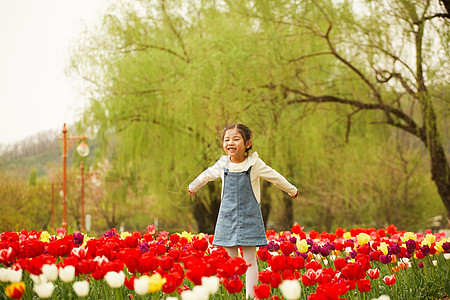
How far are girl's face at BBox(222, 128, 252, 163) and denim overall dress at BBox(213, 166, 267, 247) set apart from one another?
0.11 metres

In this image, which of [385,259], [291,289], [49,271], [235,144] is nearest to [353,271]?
[291,289]

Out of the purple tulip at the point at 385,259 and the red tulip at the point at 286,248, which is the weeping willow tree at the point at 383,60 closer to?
the purple tulip at the point at 385,259

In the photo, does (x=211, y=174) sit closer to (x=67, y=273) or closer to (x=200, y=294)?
(x=67, y=273)

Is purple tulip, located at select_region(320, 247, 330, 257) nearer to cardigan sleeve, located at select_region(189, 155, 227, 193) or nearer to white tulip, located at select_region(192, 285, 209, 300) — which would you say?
cardigan sleeve, located at select_region(189, 155, 227, 193)

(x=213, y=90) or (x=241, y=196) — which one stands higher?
(x=213, y=90)

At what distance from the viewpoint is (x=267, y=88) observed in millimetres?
7492

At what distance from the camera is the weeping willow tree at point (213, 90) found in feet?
24.6

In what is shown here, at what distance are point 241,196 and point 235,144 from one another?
0.31 metres

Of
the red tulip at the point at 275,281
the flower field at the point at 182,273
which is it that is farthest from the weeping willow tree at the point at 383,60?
the red tulip at the point at 275,281

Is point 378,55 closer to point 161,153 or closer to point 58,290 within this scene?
point 161,153

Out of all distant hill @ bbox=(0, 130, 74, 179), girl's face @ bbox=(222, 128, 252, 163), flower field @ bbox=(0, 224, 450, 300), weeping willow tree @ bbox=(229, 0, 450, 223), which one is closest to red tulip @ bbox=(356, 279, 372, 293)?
flower field @ bbox=(0, 224, 450, 300)

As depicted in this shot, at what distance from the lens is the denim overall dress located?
2.89 metres

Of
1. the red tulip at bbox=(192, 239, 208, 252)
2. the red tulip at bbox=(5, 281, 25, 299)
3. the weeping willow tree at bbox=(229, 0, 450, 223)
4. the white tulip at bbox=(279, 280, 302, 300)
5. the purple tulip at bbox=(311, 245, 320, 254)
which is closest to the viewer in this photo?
the white tulip at bbox=(279, 280, 302, 300)

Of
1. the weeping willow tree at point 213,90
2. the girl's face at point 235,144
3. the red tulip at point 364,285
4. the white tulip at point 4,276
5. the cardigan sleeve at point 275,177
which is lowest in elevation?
the red tulip at point 364,285
